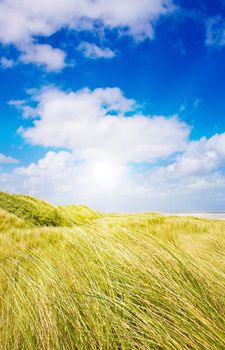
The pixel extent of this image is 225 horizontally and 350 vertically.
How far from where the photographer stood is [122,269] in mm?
1931

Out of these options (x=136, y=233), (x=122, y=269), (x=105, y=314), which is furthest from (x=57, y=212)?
(x=105, y=314)

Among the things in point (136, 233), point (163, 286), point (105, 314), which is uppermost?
point (136, 233)

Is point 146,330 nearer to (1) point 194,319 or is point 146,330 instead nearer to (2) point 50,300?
(1) point 194,319

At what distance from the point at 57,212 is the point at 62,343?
19.3ft

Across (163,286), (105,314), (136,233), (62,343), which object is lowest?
(62,343)

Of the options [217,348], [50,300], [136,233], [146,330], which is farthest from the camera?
[136,233]

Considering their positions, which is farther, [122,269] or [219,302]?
[122,269]

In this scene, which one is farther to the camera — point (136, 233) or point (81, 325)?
point (136, 233)

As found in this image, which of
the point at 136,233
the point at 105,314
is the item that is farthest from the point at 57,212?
the point at 105,314

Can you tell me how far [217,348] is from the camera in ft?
4.00

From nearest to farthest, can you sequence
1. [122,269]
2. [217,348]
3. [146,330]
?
[217,348], [146,330], [122,269]

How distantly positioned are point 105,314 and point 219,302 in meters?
0.81

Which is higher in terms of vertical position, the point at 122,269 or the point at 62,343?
the point at 122,269

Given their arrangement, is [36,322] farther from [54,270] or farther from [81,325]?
[54,270]
